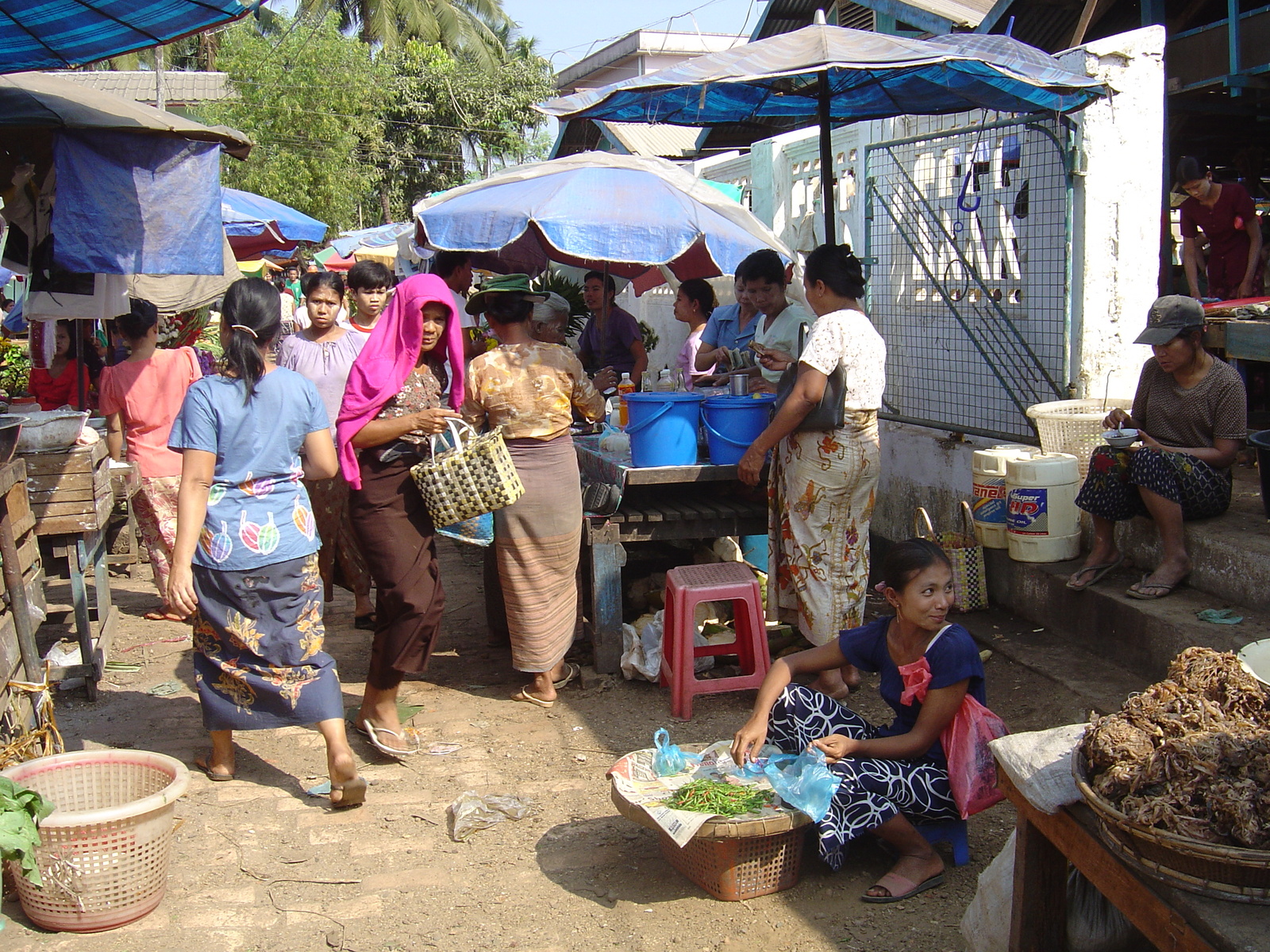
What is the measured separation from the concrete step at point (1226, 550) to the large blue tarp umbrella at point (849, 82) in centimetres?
203

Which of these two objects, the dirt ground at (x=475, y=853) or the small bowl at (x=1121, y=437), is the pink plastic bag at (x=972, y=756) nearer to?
the dirt ground at (x=475, y=853)

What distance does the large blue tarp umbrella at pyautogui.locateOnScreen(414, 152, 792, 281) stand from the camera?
553 cm

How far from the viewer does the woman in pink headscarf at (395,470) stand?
4270 millimetres

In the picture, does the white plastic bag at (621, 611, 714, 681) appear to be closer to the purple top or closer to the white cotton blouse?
the white cotton blouse

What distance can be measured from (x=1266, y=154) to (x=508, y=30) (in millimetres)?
28275

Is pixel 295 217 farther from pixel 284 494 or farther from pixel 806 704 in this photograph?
pixel 806 704

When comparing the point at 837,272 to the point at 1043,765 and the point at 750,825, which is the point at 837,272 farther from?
the point at 1043,765

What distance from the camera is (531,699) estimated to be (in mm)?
4945

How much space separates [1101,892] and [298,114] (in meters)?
21.9

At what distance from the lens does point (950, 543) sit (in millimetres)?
5590

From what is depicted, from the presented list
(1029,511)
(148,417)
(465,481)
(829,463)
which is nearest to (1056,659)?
(1029,511)

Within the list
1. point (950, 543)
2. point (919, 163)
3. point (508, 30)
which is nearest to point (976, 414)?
point (950, 543)

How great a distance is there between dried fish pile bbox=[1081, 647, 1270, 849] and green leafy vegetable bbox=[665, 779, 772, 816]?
1.17 metres

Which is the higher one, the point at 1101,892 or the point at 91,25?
the point at 91,25
